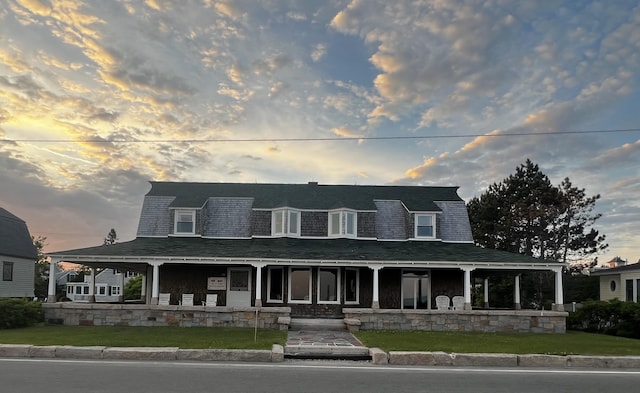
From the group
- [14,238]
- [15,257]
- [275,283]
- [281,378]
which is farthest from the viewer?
[14,238]

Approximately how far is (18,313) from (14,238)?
84.4 ft

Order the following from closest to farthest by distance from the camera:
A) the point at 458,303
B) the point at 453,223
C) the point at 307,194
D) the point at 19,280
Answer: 1. the point at 458,303
2. the point at 453,223
3. the point at 307,194
4. the point at 19,280

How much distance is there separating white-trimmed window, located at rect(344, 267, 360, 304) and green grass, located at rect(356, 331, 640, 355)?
5582 mm

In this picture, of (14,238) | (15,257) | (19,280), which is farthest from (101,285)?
(15,257)

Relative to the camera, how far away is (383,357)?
42.7 ft

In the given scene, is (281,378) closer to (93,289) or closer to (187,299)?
(187,299)

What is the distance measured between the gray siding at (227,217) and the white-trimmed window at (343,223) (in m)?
4.05

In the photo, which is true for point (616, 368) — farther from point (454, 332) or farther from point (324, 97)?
point (324, 97)

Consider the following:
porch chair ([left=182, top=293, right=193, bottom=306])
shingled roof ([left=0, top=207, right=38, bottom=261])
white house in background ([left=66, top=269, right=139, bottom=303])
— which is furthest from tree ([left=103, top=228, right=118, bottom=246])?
porch chair ([left=182, top=293, right=193, bottom=306])

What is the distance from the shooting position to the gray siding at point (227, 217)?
1094 inches

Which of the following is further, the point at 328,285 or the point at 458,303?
the point at 328,285

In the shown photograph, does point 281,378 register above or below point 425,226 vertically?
below

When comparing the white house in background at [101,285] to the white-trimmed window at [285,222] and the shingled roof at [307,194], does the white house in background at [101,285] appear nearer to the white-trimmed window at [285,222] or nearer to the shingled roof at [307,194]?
the shingled roof at [307,194]

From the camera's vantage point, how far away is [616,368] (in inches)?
504
